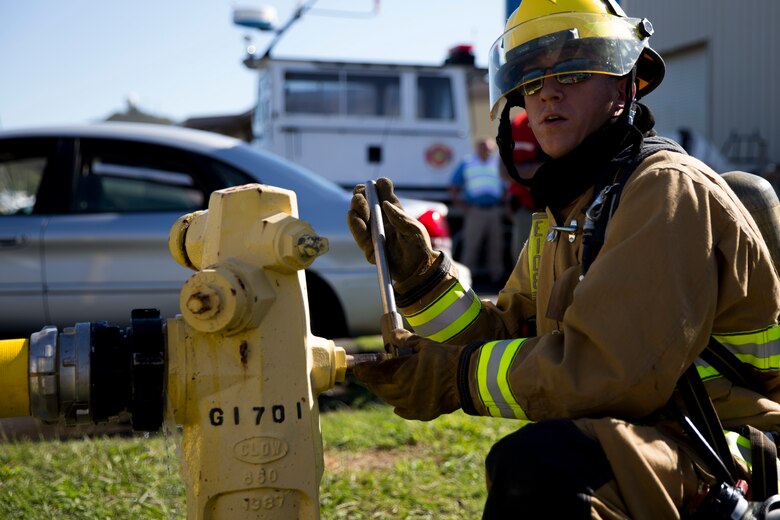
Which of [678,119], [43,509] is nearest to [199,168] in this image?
[43,509]

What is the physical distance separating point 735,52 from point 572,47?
12.3m

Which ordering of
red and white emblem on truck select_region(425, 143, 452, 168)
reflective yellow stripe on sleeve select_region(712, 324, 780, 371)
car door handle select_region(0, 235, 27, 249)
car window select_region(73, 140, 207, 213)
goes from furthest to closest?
red and white emblem on truck select_region(425, 143, 452, 168) < car window select_region(73, 140, 207, 213) < car door handle select_region(0, 235, 27, 249) < reflective yellow stripe on sleeve select_region(712, 324, 780, 371)

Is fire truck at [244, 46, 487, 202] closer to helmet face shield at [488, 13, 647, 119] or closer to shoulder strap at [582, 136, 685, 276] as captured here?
helmet face shield at [488, 13, 647, 119]

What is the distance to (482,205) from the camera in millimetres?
10133

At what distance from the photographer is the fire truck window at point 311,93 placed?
1097 cm

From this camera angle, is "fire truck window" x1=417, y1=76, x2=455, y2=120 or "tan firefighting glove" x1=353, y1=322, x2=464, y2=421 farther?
"fire truck window" x1=417, y1=76, x2=455, y2=120

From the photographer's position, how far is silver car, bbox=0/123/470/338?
525 centimetres

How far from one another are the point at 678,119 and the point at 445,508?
42.6 feet

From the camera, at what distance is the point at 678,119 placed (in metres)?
15.1

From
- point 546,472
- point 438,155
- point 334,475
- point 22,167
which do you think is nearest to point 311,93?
point 438,155

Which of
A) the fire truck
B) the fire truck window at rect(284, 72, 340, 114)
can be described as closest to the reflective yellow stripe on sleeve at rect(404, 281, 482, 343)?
the fire truck

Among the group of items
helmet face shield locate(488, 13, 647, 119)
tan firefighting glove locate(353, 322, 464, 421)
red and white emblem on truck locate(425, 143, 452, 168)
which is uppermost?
red and white emblem on truck locate(425, 143, 452, 168)

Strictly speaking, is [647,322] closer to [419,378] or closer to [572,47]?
[419,378]

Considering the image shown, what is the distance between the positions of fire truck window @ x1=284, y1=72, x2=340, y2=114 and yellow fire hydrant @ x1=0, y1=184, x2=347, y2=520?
368 inches
